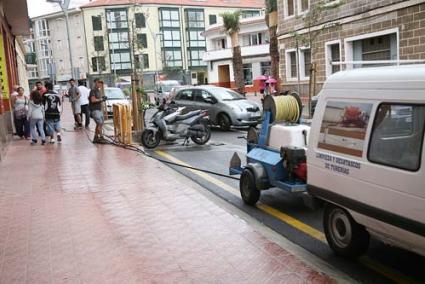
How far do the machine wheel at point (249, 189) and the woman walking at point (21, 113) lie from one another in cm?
1029

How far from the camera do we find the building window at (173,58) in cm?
7906

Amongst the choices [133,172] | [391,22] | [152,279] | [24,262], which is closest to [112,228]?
[24,262]

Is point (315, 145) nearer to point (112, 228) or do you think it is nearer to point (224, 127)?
point (112, 228)

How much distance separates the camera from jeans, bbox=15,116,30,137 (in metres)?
16.2

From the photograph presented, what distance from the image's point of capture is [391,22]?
69.3ft

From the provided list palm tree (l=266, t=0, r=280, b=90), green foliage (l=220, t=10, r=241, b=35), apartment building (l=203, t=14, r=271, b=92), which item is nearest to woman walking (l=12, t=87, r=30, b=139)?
palm tree (l=266, t=0, r=280, b=90)

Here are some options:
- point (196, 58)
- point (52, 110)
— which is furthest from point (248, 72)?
point (52, 110)

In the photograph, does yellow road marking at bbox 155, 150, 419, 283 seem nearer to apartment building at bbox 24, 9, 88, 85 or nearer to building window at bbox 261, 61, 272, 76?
building window at bbox 261, 61, 272, 76

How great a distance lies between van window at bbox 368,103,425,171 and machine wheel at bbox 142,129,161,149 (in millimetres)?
9591

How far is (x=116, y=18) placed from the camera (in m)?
78.9

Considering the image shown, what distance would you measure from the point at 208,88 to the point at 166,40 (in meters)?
62.5

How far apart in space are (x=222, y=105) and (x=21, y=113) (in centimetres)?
622

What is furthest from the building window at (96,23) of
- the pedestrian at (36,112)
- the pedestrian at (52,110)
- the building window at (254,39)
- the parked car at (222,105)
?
the pedestrian at (36,112)

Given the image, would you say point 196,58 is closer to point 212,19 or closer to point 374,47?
point 212,19
